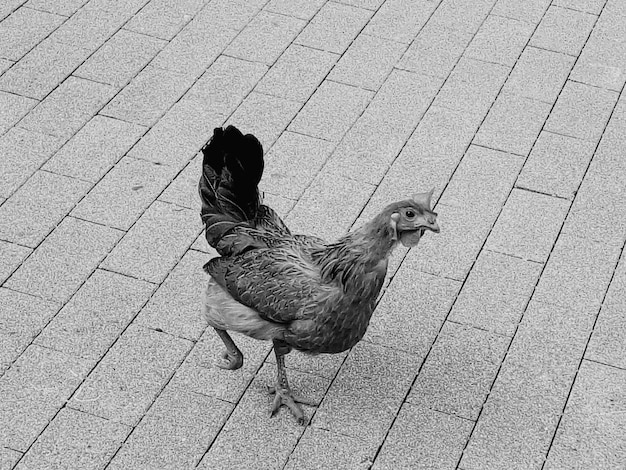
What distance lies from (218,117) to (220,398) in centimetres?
274

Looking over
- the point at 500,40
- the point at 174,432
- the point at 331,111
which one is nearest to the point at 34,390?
the point at 174,432

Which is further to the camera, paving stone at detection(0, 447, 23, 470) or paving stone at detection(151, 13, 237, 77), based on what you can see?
paving stone at detection(151, 13, 237, 77)

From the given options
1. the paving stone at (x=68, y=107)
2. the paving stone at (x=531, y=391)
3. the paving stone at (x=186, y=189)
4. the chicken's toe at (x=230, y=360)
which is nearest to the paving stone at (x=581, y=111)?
the paving stone at (x=531, y=391)

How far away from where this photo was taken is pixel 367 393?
6074 mm

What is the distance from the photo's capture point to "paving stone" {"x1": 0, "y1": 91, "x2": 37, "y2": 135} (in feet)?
26.0

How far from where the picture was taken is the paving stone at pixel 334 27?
348 inches

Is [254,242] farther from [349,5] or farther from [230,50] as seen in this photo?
[349,5]

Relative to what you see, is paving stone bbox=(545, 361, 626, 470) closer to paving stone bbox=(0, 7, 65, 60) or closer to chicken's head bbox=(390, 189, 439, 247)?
chicken's head bbox=(390, 189, 439, 247)

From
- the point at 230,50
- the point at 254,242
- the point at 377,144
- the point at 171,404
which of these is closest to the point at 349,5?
the point at 230,50

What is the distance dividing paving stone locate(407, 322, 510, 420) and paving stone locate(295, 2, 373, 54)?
3.26 meters

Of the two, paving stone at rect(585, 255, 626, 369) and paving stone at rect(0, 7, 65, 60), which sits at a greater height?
paving stone at rect(0, 7, 65, 60)

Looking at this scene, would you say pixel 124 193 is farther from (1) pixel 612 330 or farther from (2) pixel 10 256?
(1) pixel 612 330

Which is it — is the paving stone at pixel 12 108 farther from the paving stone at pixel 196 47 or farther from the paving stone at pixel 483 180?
the paving stone at pixel 483 180

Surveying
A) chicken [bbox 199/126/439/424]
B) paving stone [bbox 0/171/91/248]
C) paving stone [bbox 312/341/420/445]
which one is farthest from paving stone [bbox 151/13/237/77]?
paving stone [bbox 312/341/420/445]
